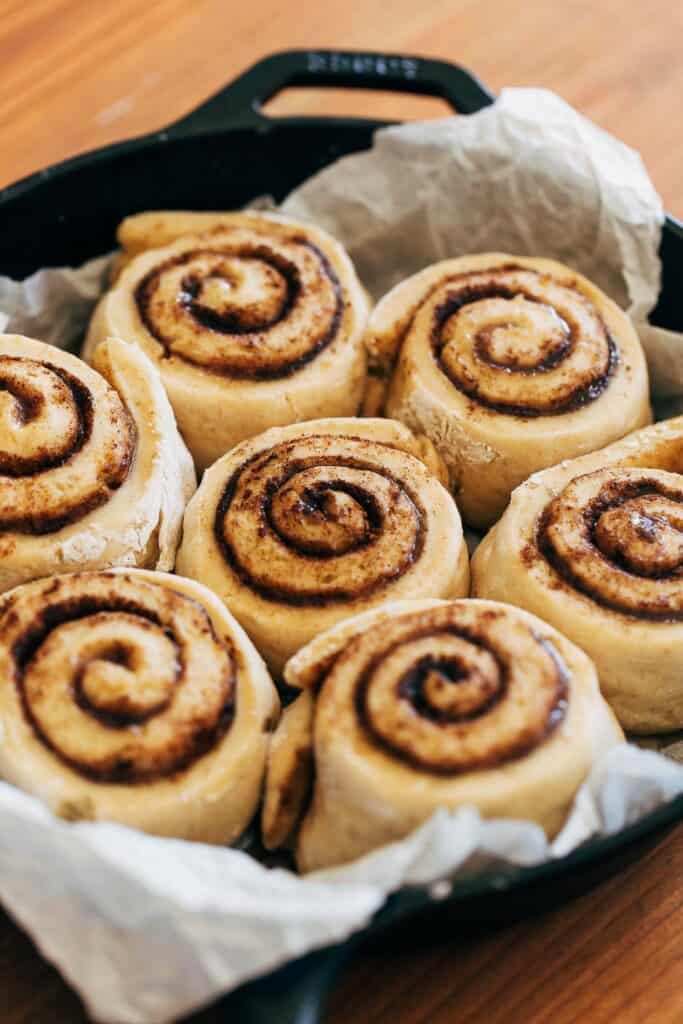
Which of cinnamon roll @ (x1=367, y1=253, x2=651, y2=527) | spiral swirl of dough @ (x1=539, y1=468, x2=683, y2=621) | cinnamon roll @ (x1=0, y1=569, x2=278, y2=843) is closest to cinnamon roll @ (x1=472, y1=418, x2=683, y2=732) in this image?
spiral swirl of dough @ (x1=539, y1=468, x2=683, y2=621)

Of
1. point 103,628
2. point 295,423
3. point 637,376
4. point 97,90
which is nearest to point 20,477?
point 103,628

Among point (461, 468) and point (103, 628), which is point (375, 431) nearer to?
point (461, 468)

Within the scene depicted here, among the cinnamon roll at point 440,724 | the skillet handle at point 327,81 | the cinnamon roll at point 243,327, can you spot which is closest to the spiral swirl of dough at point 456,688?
the cinnamon roll at point 440,724

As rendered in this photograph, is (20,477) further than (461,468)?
No

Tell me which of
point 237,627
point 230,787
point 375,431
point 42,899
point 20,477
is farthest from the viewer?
point 375,431

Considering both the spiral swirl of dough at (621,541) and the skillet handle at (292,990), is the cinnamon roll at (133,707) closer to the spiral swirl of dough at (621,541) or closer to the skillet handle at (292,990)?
the skillet handle at (292,990)

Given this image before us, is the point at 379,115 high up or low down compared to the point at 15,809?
down

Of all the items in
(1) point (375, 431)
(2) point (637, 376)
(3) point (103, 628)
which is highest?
(3) point (103, 628)
